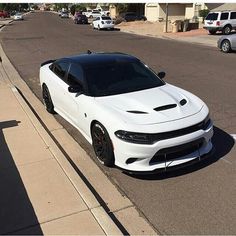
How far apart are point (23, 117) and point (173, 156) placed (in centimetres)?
409

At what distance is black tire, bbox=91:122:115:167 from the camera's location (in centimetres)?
512

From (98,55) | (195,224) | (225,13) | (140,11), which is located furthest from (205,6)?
(195,224)

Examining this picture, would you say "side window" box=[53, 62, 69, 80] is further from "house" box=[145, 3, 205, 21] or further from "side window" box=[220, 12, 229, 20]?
"house" box=[145, 3, 205, 21]

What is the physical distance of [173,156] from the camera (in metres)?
4.90

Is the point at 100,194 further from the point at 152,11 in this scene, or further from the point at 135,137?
the point at 152,11

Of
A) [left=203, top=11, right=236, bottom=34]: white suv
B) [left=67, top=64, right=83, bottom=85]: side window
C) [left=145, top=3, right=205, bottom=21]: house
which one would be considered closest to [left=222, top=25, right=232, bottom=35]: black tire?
[left=203, top=11, right=236, bottom=34]: white suv

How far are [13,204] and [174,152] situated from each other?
2185 mm

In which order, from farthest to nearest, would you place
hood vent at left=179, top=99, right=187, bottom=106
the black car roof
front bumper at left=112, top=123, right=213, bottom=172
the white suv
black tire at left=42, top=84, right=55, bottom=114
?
1. the white suv
2. black tire at left=42, top=84, right=55, bottom=114
3. the black car roof
4. hood vent at left=179, top=99, right=187, bottom=106
5. front bumper at left=112, top=123, right=213, bottom=172

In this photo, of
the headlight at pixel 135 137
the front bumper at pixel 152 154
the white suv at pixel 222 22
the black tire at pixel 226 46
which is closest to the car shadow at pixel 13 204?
the front bumper at pixel 152 154

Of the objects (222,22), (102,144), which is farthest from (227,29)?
(102,144)

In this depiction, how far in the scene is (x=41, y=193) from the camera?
4676 millimetres

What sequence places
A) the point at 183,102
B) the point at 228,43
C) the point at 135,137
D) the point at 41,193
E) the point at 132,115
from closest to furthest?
the point at 41,193 → the point at 135,137 → the point at 132,115 → the point at 183,102 → the point at 228,43

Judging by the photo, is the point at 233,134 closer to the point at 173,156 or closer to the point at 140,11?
the point at 173,156

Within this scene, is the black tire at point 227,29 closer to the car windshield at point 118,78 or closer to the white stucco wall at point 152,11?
the car windshield at point 118,78
